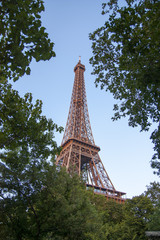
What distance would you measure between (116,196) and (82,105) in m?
28.2

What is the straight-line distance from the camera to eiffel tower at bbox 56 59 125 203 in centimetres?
4057

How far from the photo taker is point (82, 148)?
4581 cm

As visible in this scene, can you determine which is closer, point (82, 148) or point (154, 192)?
point (154, 192)

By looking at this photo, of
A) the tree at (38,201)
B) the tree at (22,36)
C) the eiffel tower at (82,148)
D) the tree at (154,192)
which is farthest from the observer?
the eiffel tower at (82,148)

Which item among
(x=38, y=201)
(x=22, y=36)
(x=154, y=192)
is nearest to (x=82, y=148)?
(x=154, y=192)

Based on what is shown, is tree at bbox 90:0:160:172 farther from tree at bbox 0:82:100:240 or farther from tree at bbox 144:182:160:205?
tree at bbox 144:182:160:205

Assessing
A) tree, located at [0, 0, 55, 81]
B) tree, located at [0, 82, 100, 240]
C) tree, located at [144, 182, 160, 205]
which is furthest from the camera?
tree, located at [144, 182, 160, 205]

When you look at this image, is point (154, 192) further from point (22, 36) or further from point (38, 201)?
point (22, 36)

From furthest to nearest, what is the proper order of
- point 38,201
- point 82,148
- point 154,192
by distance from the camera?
1. point 82,148
2. point 154,192
3. point 38,201

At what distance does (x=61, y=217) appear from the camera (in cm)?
1068

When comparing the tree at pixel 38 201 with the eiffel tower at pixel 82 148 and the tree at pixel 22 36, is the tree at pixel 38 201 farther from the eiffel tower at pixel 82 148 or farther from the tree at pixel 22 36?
the eiffel tower at pixel 82 148

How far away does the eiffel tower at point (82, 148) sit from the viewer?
40569mm

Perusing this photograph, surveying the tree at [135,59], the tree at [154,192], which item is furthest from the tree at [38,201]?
the tree at [154,192]

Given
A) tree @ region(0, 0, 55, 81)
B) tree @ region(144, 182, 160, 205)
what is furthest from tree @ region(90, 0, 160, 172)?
tree @ region(144, 182, 160, 205)
